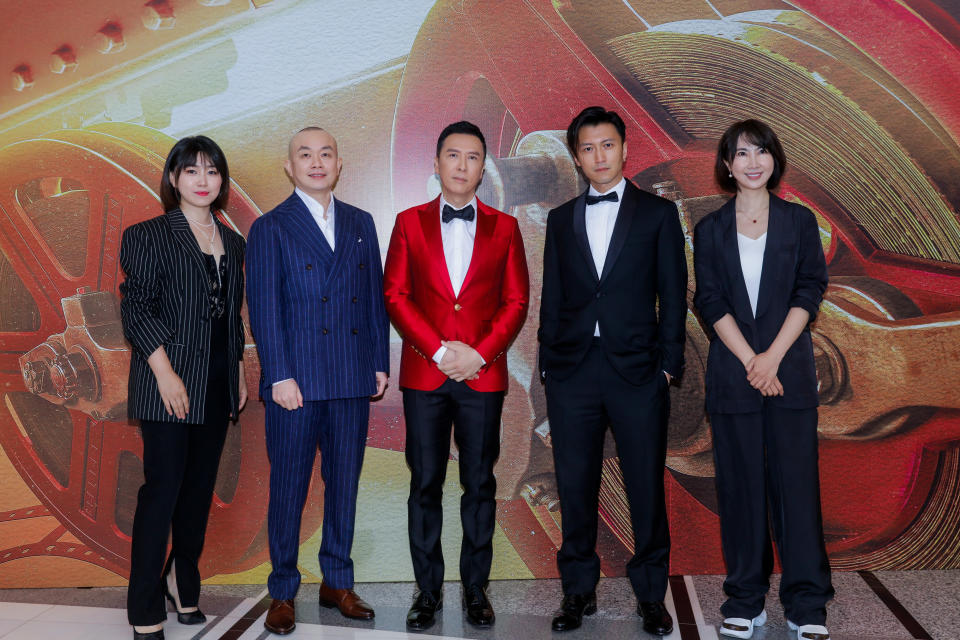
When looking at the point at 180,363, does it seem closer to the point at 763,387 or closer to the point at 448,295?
the point at 448,295

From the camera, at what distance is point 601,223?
2.90 m

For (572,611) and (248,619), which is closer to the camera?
(572,611)

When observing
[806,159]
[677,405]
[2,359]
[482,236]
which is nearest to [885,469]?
[677,405]

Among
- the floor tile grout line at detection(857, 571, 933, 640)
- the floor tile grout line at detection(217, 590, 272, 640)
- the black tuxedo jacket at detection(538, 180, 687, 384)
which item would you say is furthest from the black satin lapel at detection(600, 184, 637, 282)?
the floor tile grout line at detection(217, 590, 272, 640)

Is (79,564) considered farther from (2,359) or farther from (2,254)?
(2,254)

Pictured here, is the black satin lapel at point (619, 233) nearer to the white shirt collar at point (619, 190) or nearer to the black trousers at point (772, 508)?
the white shirt collar at point (619, 190)

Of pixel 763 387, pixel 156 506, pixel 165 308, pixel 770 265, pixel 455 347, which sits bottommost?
pixel 156 506

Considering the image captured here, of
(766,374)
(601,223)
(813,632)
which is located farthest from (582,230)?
(813,632)

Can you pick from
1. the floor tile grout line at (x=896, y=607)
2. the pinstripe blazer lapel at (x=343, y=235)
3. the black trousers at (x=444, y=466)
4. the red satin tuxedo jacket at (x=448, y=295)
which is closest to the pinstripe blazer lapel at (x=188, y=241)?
the pinstripe blazer lapel at (x=343, y=235)

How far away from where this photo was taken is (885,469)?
3385mm

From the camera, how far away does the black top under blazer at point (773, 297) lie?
8.99 ft

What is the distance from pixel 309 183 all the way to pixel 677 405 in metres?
1.99

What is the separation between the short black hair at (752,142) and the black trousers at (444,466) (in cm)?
132

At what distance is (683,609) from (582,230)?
1.66 m
